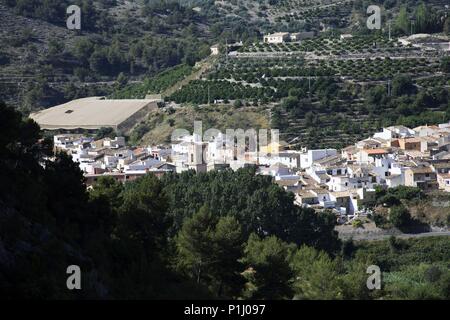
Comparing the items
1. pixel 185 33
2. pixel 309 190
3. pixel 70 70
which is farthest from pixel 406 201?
pixel 185 33

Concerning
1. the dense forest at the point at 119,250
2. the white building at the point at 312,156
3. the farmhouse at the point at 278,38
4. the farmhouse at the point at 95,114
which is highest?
the farmhouse at the point at 278,38

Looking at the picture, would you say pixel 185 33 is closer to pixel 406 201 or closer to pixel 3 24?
pixel 3 24

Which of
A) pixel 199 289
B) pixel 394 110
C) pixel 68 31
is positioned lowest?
pixel 199 289

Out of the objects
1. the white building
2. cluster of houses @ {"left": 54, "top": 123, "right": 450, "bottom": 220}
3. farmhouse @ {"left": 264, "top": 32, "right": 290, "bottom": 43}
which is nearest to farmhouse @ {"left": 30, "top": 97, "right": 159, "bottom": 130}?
cluster of houses @ {"left": 54, "top": 123, "right": 450, "bottom": 220}

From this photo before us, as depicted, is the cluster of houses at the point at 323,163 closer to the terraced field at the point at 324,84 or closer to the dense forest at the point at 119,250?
the terraced field at the point at 324,84

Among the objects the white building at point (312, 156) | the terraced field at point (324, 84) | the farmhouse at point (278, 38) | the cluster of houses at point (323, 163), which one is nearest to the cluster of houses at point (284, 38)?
the farmhouse at point (278, 38)

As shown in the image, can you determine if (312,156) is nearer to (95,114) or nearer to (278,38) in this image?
(95,114)

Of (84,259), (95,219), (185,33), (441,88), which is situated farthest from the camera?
(185,33)
